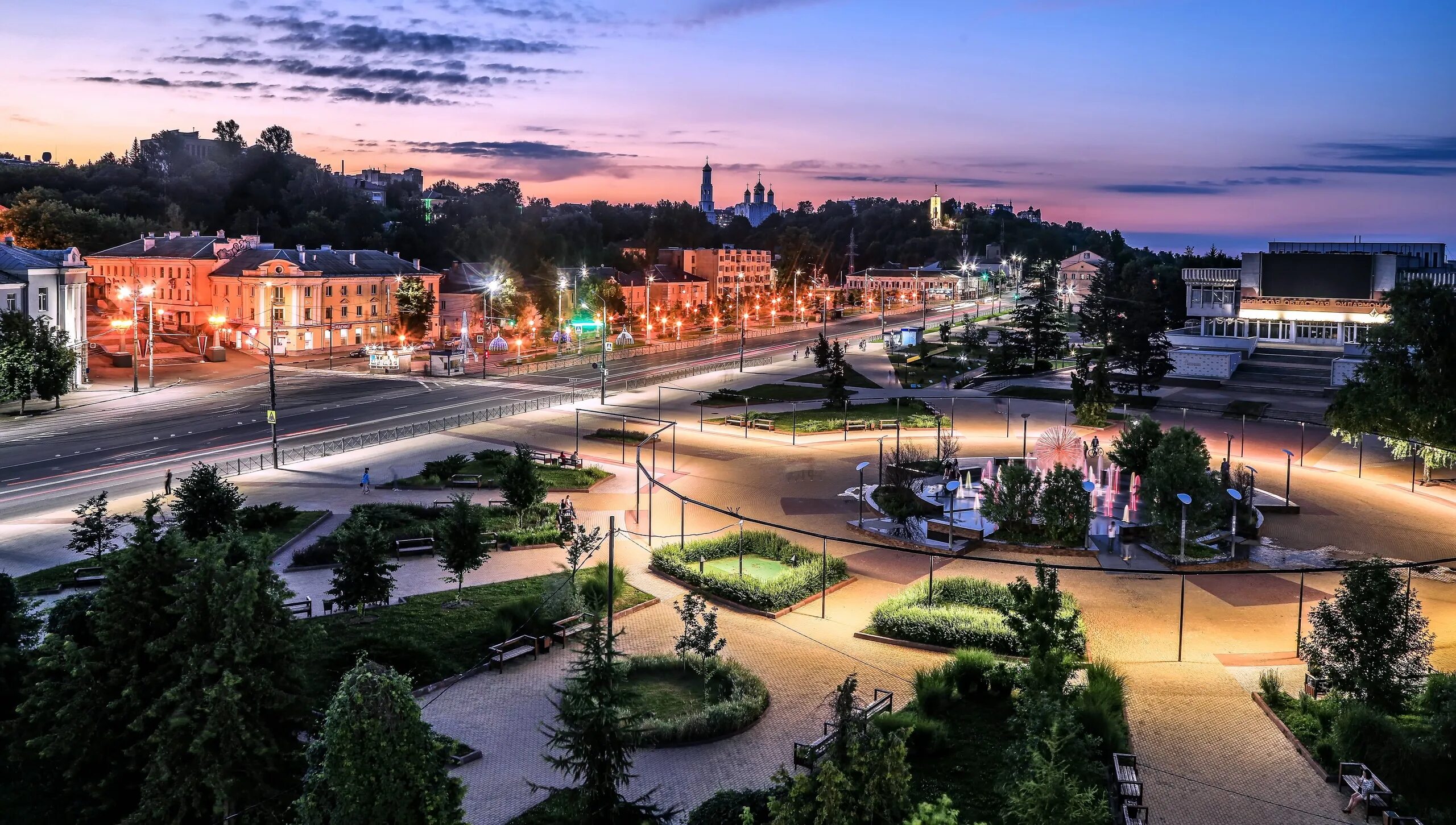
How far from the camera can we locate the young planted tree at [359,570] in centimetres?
2309

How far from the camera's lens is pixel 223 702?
14.4 m

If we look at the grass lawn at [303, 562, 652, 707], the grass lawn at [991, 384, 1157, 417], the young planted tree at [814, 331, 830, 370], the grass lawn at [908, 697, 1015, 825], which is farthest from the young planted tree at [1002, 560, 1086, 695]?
the young planted tree at [814, 331, 830, 370]

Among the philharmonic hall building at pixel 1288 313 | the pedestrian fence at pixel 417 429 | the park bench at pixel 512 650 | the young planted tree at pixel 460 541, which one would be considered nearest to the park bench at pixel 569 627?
the park bench at pixel 512 650

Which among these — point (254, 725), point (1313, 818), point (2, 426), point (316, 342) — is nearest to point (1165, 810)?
point (1313, 818)

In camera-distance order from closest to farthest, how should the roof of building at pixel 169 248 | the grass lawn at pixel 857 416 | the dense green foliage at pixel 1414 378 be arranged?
the dense green foliage at pixel 1414 378, the grass lawn at pixel 857 416, the roof of building at pixel 169 248

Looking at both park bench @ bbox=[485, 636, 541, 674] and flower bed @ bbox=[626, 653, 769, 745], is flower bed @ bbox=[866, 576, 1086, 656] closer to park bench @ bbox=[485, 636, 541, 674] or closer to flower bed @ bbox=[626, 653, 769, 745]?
flower bed @ bbox=[626, 653, 769, 745]

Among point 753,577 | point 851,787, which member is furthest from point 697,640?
point 851,787

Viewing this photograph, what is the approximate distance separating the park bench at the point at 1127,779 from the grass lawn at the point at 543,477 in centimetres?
2301

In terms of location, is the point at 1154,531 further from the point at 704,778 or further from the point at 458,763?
the point at 458,763

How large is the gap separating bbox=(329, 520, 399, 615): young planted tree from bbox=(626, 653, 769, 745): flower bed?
19.3 ft

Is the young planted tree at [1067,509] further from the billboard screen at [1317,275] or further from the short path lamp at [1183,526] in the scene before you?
the billboard screen at [1317,275]

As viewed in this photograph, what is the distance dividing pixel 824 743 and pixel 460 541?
11.0 metres

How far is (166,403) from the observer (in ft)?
179

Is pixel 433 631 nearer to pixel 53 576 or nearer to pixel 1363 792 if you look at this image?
pixel 53 576
